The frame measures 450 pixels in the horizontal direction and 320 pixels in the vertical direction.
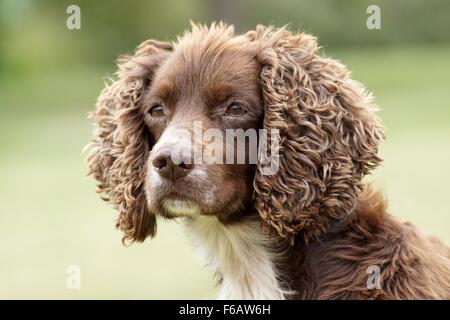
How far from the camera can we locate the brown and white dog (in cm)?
567

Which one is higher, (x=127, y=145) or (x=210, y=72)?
(x=210, y=72)

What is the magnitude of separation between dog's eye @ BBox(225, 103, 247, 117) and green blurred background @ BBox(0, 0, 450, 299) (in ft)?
5.28

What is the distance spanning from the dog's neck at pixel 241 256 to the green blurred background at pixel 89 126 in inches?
28.0

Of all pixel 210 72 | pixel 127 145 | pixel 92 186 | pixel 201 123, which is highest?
pixel 210 72

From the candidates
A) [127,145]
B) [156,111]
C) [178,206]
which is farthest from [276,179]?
[127,145]

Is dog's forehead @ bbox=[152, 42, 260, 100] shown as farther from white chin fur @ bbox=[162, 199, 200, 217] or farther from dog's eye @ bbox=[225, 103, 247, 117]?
white chin fur @ bbox=[162, 199, 200, 217]

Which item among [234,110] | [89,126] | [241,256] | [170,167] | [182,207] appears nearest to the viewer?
[170,167]

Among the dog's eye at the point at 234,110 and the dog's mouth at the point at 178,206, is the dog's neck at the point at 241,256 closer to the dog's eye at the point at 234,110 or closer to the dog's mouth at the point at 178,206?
the dog's mouth at the point at 178,206

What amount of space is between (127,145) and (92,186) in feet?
47.9

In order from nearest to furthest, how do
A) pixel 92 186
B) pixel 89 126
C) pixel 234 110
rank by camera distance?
pixel 234 110 < pixel 92 186 < pixel 89 126

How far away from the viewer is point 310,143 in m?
5.80

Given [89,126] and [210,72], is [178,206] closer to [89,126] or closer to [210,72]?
[210,72]

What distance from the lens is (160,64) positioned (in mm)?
6320
